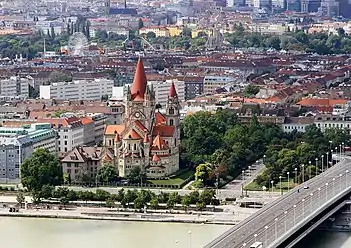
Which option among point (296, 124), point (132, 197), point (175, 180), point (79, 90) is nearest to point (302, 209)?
point (132, 197)

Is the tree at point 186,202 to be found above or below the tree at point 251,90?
above

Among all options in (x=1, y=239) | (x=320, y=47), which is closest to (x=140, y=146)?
(x=1, y=239)

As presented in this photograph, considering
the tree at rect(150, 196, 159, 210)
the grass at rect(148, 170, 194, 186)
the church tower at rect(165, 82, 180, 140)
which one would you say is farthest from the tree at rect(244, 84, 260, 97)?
the tree at rect(150, 196, 159, 210)

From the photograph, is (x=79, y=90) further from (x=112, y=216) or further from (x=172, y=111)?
(x=112, y=216)

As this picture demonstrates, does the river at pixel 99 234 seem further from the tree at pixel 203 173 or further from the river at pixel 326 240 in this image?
the tree at pixel 203 173

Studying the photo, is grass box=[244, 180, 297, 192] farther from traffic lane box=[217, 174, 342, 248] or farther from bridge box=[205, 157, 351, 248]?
traffic lane box=[217, 174, 342, 248]

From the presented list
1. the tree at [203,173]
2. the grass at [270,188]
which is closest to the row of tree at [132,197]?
the grass at [270,188]
